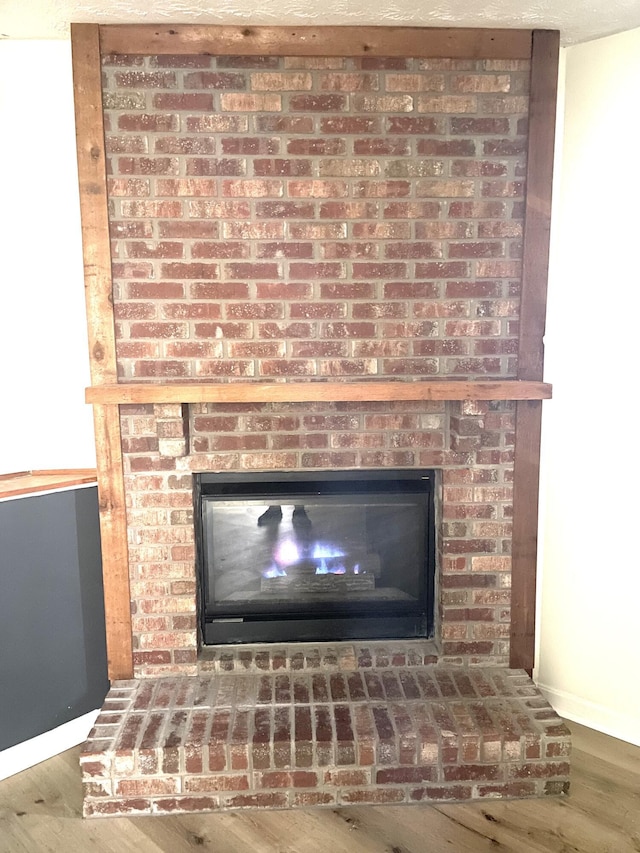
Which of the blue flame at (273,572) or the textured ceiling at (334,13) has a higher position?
the textured ceiling at (334,13)

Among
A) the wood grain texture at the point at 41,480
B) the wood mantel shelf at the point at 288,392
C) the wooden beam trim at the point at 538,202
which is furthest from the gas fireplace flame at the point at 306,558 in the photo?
the wooden beam trim at the point at 538,202

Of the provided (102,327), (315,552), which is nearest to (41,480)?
(102,327)

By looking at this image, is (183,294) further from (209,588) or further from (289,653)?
(289,653)

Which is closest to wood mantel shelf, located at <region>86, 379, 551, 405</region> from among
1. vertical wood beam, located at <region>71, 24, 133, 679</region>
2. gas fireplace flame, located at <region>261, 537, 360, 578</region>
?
vertical wood beam, located at <region>71, 24, 133, 679</region>

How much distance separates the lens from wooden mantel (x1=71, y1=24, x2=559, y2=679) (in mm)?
2064

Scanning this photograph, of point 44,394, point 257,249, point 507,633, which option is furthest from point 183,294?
point 507,633

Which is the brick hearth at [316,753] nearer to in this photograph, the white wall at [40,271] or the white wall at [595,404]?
the white wall at [595,404]

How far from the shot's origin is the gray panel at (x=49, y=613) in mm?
2135

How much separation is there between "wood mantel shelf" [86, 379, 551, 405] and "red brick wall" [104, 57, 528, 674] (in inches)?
3.9

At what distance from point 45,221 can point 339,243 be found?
102 centimetres

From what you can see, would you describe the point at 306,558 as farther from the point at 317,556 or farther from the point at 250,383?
the point at 250,383

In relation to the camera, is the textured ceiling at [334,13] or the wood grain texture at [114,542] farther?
the wood grain texture at [114,542]

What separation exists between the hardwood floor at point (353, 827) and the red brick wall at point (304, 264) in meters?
0.52

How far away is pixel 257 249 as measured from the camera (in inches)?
85.9
